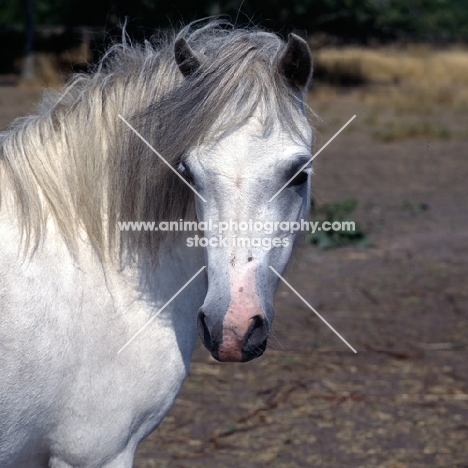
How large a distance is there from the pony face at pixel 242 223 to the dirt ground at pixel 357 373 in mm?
415

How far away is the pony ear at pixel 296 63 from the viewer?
2066 mm

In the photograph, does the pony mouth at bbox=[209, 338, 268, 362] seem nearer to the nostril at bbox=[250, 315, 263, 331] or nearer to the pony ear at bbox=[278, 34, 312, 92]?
the nostril at bbox=[250, 315, 263, 331]

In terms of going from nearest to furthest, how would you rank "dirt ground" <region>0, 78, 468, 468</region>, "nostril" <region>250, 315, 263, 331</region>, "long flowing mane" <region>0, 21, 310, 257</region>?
"nostril" <region>250, 315, 263, 331</region> → "long flowing mane" <region>0, 21, 310, 257</region> → "dirt ground" <region>0, 78, 468, 468</region>

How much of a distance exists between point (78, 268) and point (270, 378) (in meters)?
2.55

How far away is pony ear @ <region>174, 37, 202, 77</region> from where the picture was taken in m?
2.11

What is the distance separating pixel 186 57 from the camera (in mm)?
2131

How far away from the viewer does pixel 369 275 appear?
6.38m

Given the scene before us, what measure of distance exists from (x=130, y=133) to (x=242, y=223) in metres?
0.48

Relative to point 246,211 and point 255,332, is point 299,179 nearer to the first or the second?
point 246,211

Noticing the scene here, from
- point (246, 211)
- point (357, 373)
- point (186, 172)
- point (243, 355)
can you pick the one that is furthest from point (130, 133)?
point (357, 373)

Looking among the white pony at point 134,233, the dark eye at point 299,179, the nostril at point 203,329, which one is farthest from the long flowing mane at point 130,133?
the nostril at point 203,329

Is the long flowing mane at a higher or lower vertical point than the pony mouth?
higher
